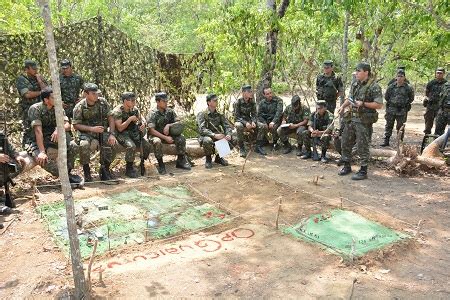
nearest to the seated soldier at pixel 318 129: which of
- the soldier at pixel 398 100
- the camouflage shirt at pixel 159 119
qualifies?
the soldier at pixel 398 100

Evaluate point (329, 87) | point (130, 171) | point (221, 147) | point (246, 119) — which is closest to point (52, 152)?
point (130, 171)

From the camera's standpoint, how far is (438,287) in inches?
133

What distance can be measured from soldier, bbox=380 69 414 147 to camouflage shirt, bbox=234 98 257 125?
3.18 m

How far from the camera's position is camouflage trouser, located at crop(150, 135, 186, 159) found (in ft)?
22.0

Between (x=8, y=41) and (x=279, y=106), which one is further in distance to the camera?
(x=279, y=106)

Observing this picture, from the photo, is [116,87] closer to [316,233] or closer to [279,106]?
[279,106]

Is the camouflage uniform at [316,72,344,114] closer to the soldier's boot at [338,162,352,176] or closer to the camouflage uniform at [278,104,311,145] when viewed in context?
the camouflage uniform at [278,104,311,145]

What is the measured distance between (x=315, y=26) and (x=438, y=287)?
7070 millimetres

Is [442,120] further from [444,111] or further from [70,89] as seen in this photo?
[70,89]

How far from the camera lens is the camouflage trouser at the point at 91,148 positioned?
19.6ft

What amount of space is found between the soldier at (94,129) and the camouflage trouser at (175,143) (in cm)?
67

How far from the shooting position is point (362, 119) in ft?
20.9

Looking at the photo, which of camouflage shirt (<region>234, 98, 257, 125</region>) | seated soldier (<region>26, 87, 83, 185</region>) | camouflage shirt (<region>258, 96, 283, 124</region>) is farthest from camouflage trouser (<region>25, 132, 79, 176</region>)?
camouflage shirt (<region>258, 96, 283, 124</region>)

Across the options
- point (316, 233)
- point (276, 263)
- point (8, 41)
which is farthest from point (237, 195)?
point (8, 41)
